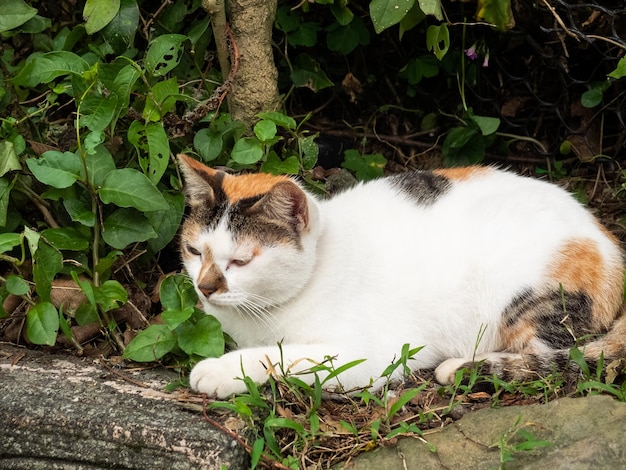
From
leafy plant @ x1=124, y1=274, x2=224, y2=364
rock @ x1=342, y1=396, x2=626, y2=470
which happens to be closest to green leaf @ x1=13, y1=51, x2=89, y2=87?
leafy plant @ x1=124, y1=274, x2=224, y2=364

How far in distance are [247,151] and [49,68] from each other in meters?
0.94

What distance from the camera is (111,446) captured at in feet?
8.66

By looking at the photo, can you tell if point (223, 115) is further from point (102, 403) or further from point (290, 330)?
point (102, 403)

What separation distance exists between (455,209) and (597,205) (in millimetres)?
1470

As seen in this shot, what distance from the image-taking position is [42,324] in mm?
3082

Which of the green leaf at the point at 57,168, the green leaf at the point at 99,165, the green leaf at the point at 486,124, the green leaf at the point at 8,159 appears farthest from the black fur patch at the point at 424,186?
the green leaf at the point at 8,159

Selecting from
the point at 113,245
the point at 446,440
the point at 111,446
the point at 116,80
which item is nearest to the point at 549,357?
the point at 446,440

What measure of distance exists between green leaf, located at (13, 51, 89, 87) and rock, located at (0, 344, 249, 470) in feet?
4.15

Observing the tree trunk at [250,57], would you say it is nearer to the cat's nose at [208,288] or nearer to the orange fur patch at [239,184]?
the orange fur patch at [239,184]

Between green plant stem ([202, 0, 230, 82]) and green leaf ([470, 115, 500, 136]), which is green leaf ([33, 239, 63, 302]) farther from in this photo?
green leaf ([470, 115, 500, 136])

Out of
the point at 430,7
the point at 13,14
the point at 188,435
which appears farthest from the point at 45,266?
the point at 430,7

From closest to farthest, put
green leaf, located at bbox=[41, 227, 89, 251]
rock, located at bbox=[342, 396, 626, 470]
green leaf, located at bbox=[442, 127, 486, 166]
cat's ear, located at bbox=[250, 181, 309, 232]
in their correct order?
rock, located at bbox=[342, 396, 626, 470], cat's ear, located at bbox=[250, 181, 309, 232], green leaf, located at bbox=[41, 227, 89, 251], green leaf, located at bbox=[442, 127, 486, 166]

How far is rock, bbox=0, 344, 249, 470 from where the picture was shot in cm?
256

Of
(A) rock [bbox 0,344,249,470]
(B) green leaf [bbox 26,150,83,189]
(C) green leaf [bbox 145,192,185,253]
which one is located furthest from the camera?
(C) green leaf [bbox 145,192,185,253]
